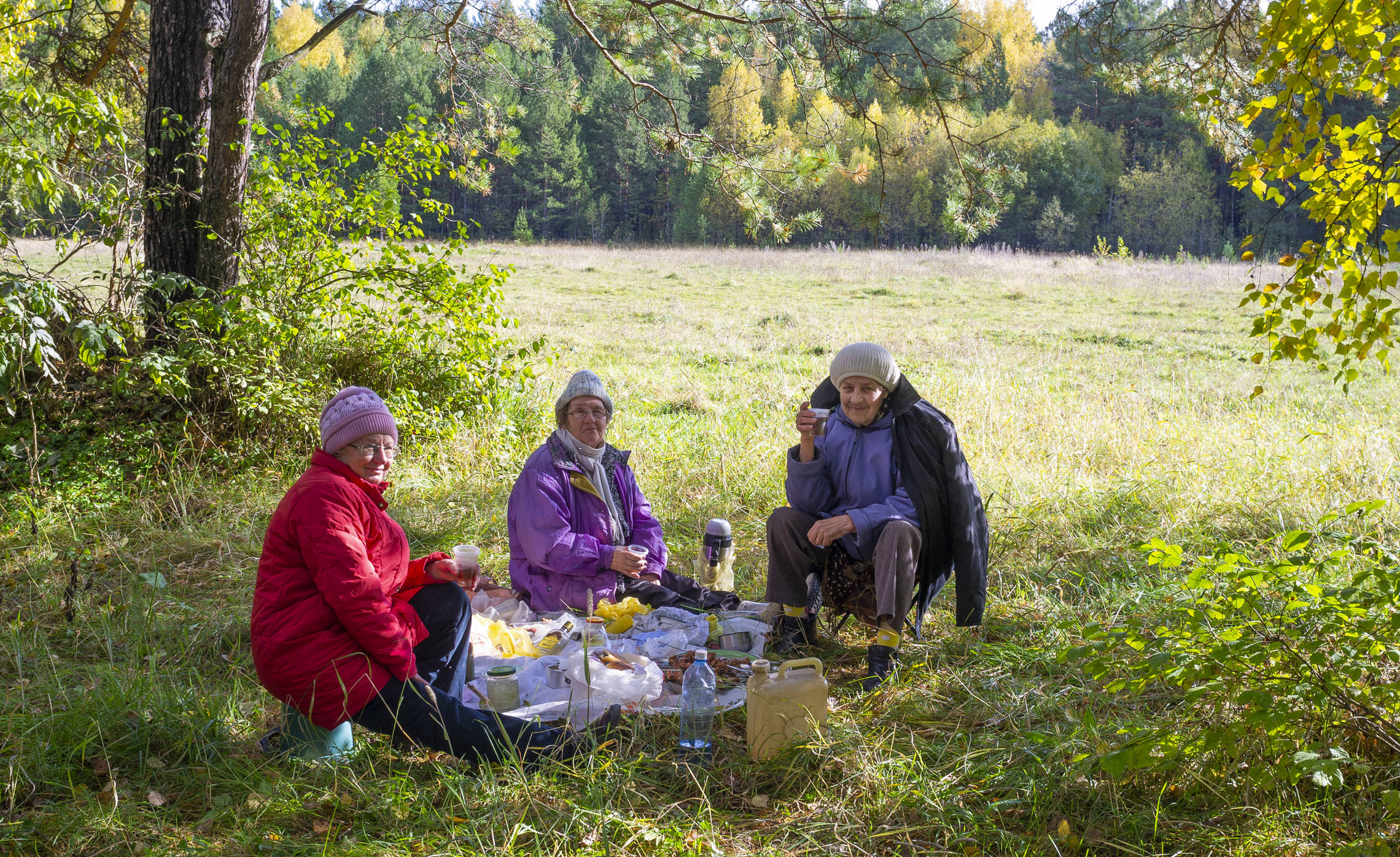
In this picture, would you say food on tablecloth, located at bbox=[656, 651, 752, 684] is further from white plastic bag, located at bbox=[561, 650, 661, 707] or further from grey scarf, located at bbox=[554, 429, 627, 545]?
grey scarf, located at bbox=[554, 429, 627, 545]

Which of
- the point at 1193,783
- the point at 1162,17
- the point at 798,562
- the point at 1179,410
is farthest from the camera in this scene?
the point at 1179,410

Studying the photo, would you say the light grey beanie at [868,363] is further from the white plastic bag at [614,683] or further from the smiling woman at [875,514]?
the white plastic bag at [614,683]

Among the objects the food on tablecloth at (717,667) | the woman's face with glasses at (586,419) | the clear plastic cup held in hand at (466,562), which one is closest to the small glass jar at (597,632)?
the food on tablecloth at (717,667)

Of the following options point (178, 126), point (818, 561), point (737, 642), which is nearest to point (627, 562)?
point (737, 642)

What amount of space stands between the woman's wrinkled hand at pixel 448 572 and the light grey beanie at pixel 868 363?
1.67m

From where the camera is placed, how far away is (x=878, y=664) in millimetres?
3475

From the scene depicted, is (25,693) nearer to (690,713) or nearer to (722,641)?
(690,713)

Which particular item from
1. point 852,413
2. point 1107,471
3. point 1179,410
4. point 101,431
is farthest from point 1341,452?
point 101,431

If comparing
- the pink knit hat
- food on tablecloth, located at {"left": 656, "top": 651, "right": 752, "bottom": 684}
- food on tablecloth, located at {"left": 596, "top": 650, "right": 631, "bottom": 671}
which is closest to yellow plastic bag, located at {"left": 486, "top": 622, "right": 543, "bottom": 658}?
food on tablecloth, located at {"left": 596, "top": 650, "right": 631, "bottom": 671}

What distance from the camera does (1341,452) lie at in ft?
19.0

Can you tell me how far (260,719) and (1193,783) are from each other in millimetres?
2898

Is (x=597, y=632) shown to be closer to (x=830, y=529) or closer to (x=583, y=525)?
(x=583, y=525)

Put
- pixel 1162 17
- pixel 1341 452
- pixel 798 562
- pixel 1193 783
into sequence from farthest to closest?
1. pixel 1162 17
2. pixel 1341 452
3. pixel 798 562
4. pixel 1193 783

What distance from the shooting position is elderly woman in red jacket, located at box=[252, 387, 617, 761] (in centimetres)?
262
